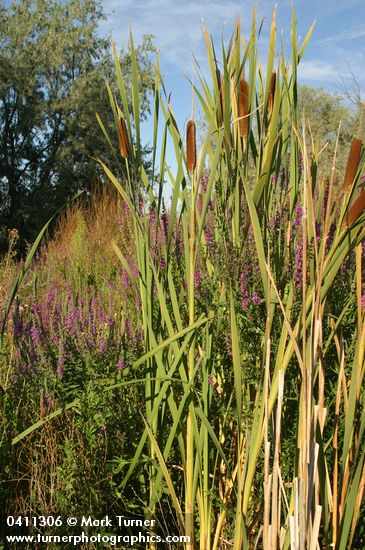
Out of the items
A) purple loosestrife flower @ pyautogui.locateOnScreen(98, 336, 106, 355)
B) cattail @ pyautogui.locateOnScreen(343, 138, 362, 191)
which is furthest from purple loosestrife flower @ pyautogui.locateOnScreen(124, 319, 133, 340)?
cattail @ pyautogui.locateOnScreen(343, 138, 362, 191)

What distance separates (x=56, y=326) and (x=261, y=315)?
1008mm

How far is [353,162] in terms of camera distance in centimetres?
105

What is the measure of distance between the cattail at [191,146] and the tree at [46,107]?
42.6 feet

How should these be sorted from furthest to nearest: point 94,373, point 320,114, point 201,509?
point 320,114 < point 94,373 < point 201,509

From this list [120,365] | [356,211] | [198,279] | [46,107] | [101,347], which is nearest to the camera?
[356,211]

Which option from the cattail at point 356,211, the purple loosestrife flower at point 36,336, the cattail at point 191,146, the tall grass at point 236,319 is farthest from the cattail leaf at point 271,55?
the purple loosestrife flower at point 36,336

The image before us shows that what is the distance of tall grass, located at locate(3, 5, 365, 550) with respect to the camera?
3.80ft

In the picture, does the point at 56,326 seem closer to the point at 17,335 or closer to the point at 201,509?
the point at 17,335

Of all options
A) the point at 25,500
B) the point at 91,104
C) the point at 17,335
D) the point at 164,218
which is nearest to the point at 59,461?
the point at 25,500

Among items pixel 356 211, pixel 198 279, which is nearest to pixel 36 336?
pixel 198 279

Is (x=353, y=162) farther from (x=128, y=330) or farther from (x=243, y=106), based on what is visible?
(x=128, y=330)

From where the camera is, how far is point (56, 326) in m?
2.13

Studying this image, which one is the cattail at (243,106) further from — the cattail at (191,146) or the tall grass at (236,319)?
the cattail at (191,146)

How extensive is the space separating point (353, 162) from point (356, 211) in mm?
101
